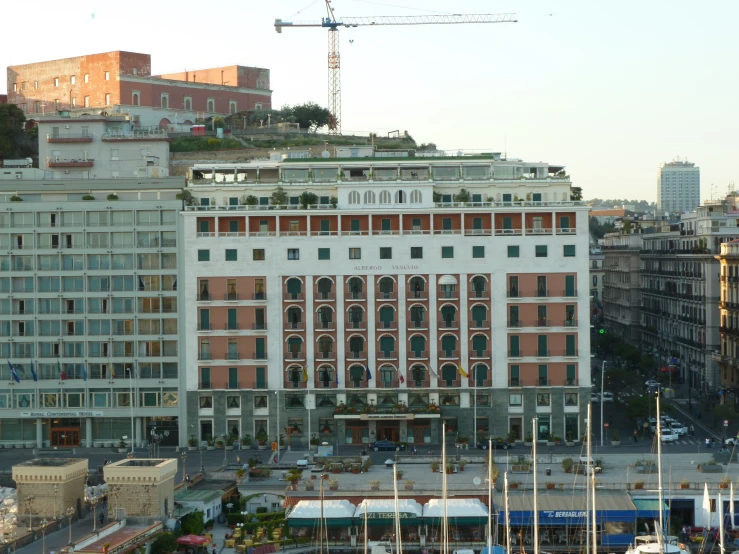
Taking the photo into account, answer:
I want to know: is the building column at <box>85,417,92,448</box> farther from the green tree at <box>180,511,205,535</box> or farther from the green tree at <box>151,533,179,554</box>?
the green tree at <box>151,533,179,554</box>

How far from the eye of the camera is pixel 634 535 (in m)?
74.8

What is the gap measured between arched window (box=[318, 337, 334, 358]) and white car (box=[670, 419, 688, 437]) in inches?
1097

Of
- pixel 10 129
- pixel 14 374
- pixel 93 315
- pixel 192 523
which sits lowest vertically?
pixel 192 523

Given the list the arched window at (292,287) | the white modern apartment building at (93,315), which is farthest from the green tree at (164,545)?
the arched window at (292,287)

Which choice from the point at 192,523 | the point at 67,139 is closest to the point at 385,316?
the point at 192,523

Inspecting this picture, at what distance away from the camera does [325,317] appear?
Result: 105m

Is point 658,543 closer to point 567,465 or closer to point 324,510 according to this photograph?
point 324,510

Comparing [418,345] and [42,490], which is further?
[418,345]

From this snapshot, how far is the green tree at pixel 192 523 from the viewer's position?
76500 mm

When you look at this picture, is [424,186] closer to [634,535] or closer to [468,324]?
[468,324]

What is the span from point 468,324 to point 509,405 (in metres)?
7.04

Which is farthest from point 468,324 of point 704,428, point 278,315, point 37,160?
point 37,160

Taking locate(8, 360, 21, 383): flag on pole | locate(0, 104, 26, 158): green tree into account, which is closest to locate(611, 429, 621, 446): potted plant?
locate(8, 360, 21, 383): flag on pole

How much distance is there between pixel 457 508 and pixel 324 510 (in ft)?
24.9
